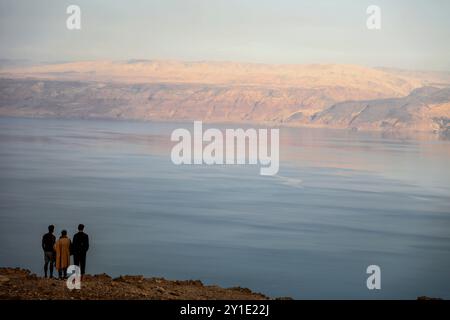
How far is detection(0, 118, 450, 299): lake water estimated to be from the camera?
1636 cm

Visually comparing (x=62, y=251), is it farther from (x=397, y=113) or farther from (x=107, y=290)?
(x=397, y=113)

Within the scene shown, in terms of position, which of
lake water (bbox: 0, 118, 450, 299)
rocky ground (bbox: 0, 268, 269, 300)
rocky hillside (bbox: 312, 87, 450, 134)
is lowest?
lake water (bbox: 0, 118, 450, 299)

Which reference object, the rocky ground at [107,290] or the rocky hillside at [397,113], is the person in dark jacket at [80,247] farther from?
the rocky hillside at [397,113]

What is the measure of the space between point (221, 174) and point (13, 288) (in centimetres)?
3264

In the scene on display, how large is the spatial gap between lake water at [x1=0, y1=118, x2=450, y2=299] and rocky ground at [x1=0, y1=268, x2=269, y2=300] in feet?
22.3

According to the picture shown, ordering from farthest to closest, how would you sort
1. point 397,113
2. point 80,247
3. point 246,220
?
point 397,113, point 246,220, point 80,247

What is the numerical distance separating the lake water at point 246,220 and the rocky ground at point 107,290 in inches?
A: 268

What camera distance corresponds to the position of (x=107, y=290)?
275 inches

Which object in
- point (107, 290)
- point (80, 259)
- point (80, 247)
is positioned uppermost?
point (80, 247)

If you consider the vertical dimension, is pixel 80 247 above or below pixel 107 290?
above

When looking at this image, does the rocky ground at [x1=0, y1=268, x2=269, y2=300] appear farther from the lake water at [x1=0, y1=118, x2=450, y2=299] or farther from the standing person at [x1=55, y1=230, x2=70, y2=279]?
the lake water at [x1=0, y1=118, x2=450, y2=299]

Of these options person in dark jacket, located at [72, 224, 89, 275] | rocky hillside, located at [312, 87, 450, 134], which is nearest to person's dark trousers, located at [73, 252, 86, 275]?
person in dark jacket, located at [72, 224, 89, 275]

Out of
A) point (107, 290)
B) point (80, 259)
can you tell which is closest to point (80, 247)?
point (80, 259)

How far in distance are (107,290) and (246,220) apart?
17.1 m
